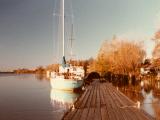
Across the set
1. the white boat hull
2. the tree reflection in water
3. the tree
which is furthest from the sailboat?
the tree

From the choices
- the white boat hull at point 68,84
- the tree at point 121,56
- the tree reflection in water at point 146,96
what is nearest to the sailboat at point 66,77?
the white boat hull at point 68,84

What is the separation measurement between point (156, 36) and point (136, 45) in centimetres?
3111

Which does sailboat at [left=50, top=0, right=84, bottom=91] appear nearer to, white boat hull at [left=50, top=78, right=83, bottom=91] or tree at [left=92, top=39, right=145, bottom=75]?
white boat hull at [left=50, top=78, right=83, bottom=91]

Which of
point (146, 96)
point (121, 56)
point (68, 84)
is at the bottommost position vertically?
point (146, 96)

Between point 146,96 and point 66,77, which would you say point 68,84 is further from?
point 146,96

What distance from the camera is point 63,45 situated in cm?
5772

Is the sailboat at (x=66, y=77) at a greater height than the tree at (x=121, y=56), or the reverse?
the tree at (x=121, y=56)

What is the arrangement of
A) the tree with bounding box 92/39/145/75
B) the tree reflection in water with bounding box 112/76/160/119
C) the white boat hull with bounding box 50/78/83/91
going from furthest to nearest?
the tree with bounding box 92/39/145/75, the white boat hull with bounding box 50/78/83/91, the tree reflection in water with bounding box 112/76/160/119

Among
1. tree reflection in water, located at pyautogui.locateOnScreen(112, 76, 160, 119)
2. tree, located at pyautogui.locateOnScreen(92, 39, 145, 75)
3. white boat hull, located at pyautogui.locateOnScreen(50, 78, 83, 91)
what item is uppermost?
tree, located at pyautogui.locateOnScreen(92, 39, 145, 75)

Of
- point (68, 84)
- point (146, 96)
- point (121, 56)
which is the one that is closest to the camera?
point (146, 96)

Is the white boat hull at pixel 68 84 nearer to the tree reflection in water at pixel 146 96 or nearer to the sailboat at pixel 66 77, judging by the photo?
the sailboat at pixel 66 77

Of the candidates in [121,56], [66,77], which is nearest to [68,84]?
[66,77]

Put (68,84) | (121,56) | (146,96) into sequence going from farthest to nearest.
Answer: (121,56) → (68,84) → (146,96)

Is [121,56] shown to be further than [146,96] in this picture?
Yes
